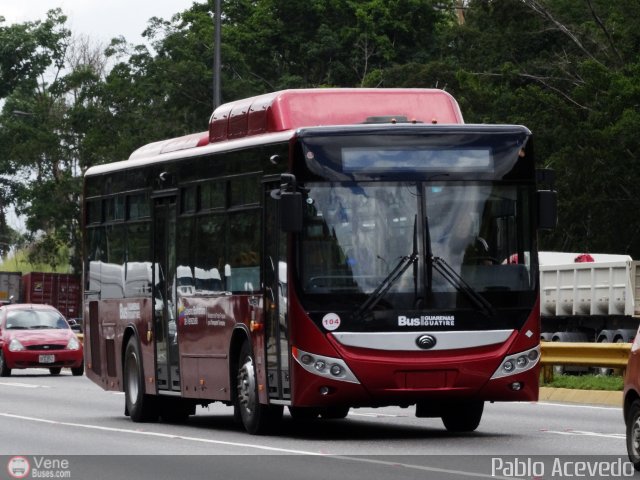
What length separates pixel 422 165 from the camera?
16547 mm

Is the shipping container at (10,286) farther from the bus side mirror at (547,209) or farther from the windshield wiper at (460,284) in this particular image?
the bus side mirror at (547,209)

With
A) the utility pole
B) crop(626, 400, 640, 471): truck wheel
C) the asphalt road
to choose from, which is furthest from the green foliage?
crop(626, 400, 640, 471): truck wheel

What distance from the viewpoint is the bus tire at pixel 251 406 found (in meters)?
17.2

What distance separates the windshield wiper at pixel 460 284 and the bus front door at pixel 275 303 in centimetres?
143

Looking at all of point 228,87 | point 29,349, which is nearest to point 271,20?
point 228,87

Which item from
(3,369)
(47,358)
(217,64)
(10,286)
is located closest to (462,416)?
(217,64)

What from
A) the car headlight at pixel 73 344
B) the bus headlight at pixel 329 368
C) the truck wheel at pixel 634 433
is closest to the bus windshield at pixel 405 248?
the bus headlight at pixel 329 368

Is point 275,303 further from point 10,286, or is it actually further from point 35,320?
point 10,286

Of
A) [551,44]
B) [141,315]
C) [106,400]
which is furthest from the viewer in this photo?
[551,44]

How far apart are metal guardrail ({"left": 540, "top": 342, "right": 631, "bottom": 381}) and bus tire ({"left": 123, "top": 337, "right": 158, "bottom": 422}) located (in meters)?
6.83

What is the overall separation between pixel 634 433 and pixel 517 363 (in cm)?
356

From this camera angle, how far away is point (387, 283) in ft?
53.4

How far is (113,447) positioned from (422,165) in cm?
388

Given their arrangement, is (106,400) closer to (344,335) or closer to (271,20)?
(344,335)
